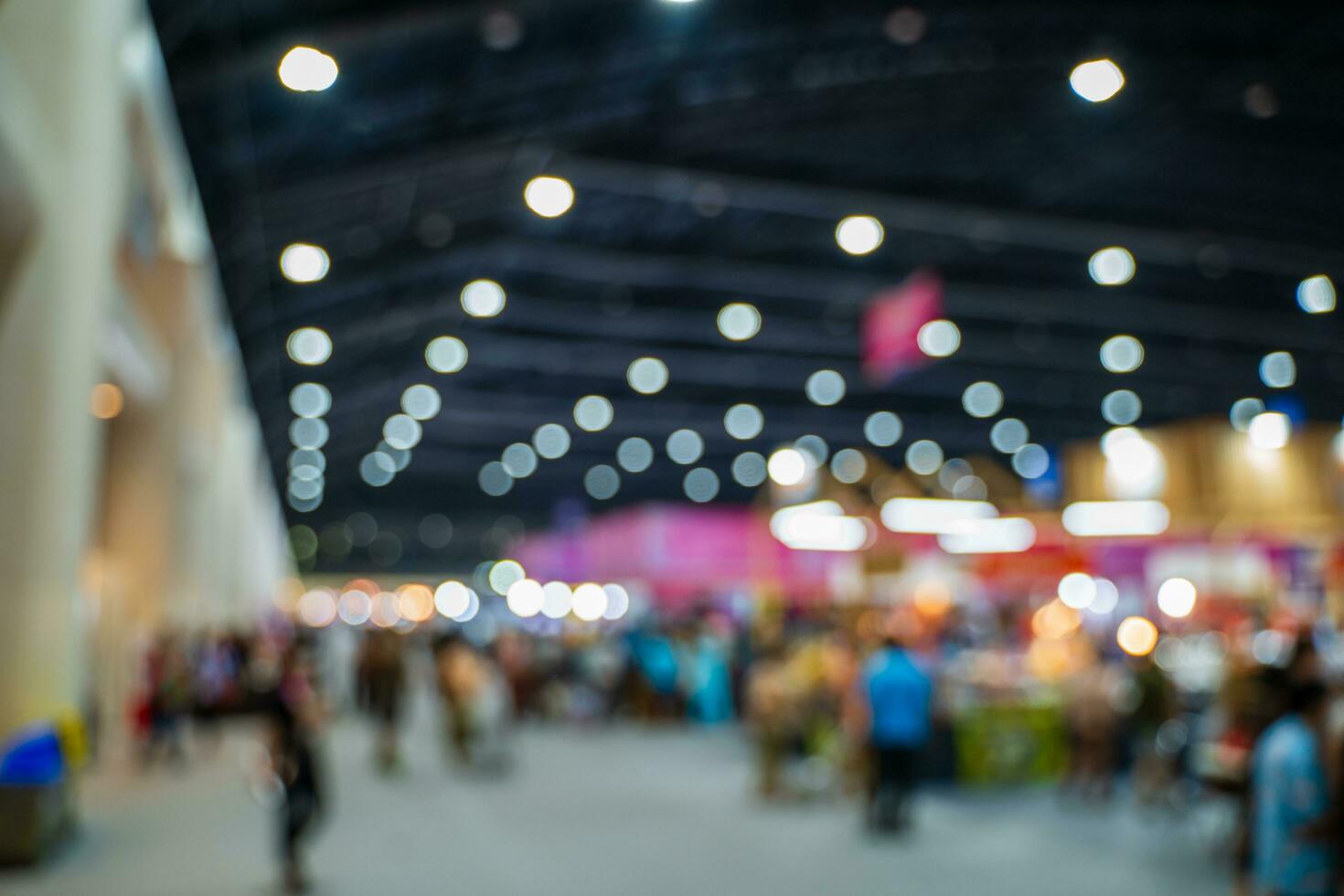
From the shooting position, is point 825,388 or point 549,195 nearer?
point 549,195

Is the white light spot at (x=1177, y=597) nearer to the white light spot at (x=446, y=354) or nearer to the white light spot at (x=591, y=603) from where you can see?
the white light spot at (x=446, y=354)

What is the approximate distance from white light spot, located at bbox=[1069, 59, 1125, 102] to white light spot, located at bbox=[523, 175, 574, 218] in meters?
5.54

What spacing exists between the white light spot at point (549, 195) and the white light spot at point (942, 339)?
24.8 ft

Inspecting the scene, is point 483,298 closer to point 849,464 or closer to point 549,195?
point 549,195

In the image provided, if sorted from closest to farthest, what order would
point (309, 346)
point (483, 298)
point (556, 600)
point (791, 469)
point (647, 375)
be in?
point (791, 469), point (483, 298), point (309, 346), point (647, 375), point (556, 600)

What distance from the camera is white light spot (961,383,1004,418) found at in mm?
24172

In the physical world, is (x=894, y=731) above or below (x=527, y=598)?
below

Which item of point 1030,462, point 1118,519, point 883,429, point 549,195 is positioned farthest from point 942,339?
point 1030,462

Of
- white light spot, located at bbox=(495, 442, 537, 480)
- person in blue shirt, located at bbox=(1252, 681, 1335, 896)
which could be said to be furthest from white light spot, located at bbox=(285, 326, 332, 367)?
person in blue shirt, located at bbox=(1252, 681, 1335, 896)

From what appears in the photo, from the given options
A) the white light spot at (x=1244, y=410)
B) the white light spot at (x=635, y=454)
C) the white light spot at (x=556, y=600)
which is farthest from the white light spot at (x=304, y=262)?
the white light spot at (x=1244, y=410)

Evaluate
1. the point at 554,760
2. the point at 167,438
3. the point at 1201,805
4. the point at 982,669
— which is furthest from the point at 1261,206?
the point at 167,438

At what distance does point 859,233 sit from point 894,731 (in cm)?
804

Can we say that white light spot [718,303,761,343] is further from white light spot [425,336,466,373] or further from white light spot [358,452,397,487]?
white light spot [358,452,397,487]

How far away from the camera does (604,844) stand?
786 centimetres
